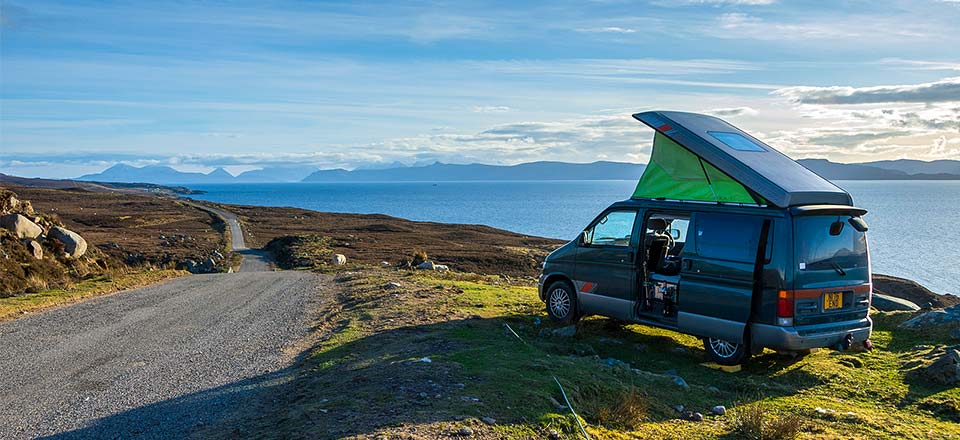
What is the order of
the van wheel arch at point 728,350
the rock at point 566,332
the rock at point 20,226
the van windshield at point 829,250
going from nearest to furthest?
the van windshield at point 829,250 → the van wheel arch at point 728,350 → the rock at point 566,332 → the rock at point 20,226

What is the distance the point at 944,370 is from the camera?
29.0 feet

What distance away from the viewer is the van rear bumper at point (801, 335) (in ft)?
28.9

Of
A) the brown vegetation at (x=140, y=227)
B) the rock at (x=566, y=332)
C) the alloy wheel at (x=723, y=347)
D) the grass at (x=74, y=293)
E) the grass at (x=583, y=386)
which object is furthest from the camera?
the brown vegetation at (x=140, y=227)

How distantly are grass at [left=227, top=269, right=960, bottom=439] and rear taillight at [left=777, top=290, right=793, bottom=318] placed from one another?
90cm

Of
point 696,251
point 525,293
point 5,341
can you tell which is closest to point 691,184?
point 696,251

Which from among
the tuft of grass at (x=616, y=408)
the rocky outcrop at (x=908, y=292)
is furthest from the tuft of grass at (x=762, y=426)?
the rocky outcrop at (x=908, y=292)

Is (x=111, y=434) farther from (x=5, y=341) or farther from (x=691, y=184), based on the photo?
(x=691, y=184)

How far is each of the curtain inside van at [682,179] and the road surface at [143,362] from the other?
20.0 feet

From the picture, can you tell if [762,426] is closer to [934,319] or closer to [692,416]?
[692,416]

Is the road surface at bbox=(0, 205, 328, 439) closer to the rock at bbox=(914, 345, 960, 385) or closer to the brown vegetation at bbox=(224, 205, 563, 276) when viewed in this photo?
the rock at bbox=(914, 345, 960, 385)

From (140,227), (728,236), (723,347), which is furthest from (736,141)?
(140,227)

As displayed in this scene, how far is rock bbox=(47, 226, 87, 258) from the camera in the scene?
25.0 metres

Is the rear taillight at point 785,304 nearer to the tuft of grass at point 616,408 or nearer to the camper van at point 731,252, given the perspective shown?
the camper van at point 731,252

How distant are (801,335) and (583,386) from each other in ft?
10.3
